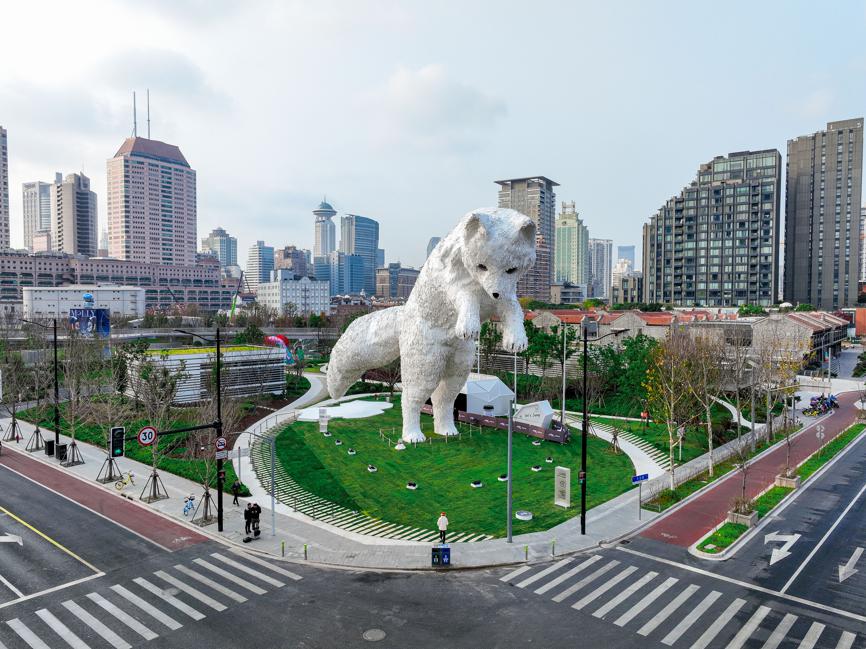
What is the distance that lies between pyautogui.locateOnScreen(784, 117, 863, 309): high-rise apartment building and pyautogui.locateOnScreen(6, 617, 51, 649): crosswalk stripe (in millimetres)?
165274

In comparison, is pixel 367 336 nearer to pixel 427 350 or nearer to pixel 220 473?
pixel 427 350

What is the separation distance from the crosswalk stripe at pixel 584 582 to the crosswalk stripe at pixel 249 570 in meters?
8.80

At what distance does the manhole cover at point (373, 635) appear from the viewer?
14750 mm

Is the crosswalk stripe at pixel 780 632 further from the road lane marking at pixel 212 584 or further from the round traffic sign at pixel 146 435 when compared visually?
the round traffic sign at pixel 146 435

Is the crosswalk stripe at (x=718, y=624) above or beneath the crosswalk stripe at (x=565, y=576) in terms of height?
above

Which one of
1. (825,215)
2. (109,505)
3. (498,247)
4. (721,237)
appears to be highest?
(825,215)

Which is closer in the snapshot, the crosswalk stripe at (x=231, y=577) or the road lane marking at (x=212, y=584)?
the road lane marking at (x=212, y=584)

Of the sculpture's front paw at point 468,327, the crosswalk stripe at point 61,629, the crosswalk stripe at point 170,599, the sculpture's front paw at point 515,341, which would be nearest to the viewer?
the crosswalk stripe at point 61,629

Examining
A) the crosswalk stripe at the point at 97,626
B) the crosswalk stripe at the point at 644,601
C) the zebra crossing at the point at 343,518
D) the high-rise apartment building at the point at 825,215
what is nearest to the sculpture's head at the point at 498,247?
the zebra crossing at the point at 343,518

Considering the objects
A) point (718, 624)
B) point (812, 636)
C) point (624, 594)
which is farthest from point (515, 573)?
point (812, 636)

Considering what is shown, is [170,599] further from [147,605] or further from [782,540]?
[782,540]

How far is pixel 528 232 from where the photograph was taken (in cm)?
2627

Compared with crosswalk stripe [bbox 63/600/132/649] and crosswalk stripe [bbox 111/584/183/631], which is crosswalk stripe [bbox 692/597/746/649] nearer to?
crosswalk stripe [bbox 111/584/183/631]

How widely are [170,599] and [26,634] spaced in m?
3.55
